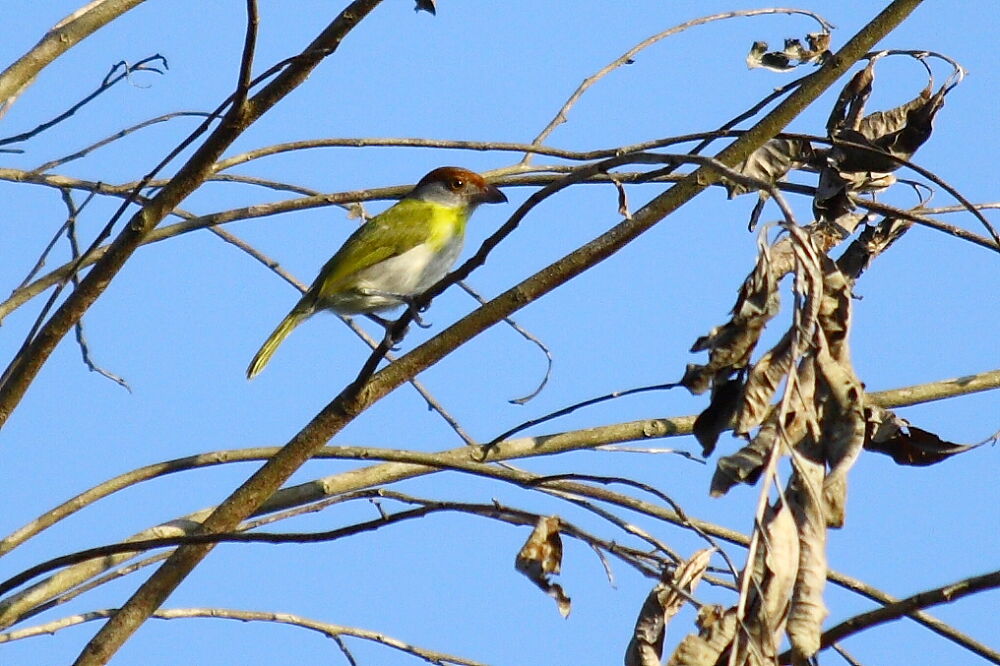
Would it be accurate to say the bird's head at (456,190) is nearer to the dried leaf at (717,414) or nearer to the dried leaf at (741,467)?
the dried leaf at (717,414)

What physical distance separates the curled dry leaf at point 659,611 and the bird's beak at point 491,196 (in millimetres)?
4840

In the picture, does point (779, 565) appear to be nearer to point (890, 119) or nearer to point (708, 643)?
point (708, 643)

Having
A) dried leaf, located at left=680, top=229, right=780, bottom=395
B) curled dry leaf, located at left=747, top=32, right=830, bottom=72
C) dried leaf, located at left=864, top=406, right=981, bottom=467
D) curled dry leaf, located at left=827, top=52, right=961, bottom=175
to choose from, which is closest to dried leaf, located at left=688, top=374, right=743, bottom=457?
dried leaf, located at left=680, top=229, right=780, bottom=395

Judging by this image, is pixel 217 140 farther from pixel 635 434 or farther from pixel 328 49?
pixel 635 434

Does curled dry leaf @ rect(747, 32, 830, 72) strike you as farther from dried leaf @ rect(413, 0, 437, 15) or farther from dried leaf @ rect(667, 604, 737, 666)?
dried leaf @ rect(667, 604, 737, 666)

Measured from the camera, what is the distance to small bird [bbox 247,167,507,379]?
643 cm

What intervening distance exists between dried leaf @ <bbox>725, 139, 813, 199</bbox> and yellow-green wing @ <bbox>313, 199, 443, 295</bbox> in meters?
3.48

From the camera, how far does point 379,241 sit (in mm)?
6691

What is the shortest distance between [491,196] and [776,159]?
4.24 m

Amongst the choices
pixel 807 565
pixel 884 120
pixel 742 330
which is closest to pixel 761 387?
pixel 742 330

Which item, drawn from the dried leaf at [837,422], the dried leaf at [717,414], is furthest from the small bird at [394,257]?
the dried leaf at [837,422]

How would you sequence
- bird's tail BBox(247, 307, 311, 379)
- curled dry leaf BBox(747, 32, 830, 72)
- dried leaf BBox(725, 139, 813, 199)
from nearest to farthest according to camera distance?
dried leaf BBox(725, 139, 813, 199) → curled dry leaf BBox(747, 32, 830, 72) → bird's tail BBox(247, 307, 311, 379)

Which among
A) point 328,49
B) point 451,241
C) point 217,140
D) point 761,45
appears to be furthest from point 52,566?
point 451,241

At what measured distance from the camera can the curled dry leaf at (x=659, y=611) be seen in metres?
2.40
